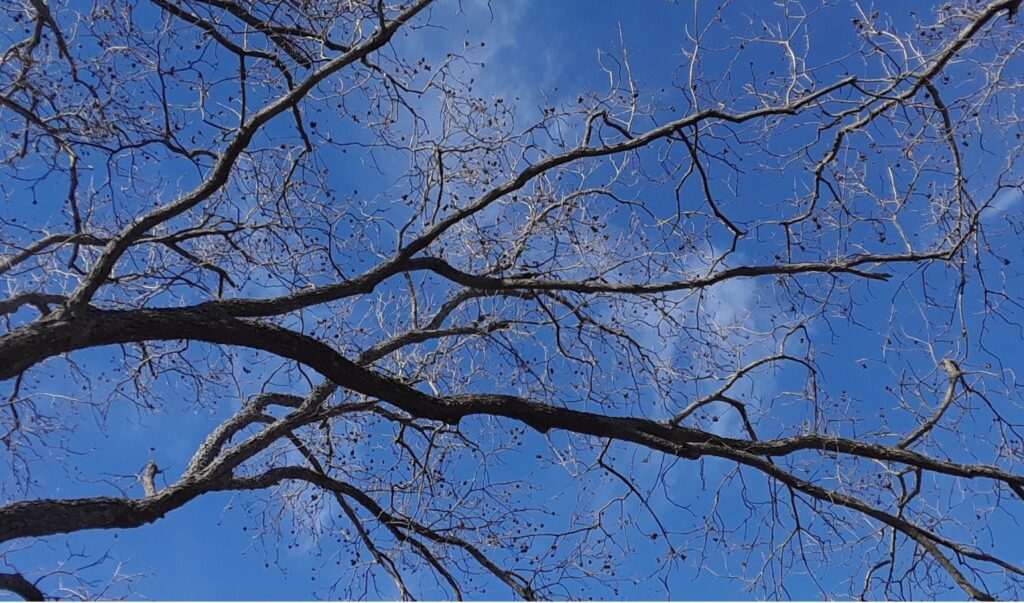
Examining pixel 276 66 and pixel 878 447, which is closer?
pixel 276 66

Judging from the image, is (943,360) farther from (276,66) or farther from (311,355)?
(276,66)

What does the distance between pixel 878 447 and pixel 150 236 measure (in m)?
5.10

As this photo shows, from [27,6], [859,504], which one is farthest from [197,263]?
[859,504]

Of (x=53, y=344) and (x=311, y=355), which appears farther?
(x=311, y=355)

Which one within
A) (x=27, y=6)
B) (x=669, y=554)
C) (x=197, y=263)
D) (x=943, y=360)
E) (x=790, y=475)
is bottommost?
(x=669, y=554)

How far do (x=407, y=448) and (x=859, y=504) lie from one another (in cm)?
351

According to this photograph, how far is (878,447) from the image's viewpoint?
536cm

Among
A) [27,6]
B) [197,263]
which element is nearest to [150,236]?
[197,263]

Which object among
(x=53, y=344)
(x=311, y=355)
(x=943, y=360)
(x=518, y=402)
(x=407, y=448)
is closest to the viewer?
(x=53, y=344)

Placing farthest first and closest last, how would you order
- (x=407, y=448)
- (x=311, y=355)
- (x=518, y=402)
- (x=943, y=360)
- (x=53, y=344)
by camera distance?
(x=407, y=448) → (x=943, y=360) → (x=518, y=402) → (x=311, y=355) → (x=53, y=344)

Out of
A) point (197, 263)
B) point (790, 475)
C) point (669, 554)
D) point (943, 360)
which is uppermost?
point (197, 263)

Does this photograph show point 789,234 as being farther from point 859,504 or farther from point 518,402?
point 518,402

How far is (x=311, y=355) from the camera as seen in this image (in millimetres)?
4754

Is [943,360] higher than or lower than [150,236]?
lower
